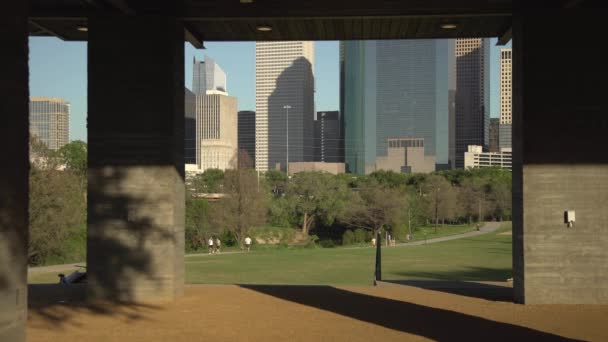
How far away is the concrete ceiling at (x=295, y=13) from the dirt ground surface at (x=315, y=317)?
4.85 metres

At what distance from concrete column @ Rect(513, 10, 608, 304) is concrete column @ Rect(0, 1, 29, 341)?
7796 millimetres

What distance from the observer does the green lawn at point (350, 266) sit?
1120 inches

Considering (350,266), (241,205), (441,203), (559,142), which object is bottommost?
(350,266)

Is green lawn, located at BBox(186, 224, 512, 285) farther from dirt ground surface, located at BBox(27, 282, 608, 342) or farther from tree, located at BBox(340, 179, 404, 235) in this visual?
tree, located at BBox(340, 179, 404, 235)

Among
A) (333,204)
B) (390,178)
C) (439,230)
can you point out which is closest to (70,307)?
(333,204)

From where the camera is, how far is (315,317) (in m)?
9.71

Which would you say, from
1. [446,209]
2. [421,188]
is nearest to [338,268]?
[446,209]

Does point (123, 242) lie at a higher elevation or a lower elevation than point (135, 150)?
lower

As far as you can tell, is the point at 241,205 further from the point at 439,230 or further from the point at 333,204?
the point at 439,230

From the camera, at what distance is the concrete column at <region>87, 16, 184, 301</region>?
11211 mm

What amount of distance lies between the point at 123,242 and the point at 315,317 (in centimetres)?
366

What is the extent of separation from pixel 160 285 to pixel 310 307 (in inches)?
103

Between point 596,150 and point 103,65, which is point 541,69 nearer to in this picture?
point 596,150

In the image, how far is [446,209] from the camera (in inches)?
2852
